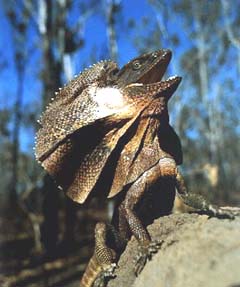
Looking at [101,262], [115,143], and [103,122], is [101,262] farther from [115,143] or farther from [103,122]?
[103,122]

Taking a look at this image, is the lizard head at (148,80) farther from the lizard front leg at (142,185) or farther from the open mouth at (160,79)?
the lizard front leg at (142,185)

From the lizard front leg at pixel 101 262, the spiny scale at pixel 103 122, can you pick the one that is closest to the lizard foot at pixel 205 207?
the spiny scale at pixel 103 122

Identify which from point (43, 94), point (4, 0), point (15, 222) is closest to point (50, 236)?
point (43, 94)

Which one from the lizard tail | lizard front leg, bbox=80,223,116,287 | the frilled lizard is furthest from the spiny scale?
the lizard tail

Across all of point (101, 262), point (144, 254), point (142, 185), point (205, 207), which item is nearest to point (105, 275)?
point (101, 262)

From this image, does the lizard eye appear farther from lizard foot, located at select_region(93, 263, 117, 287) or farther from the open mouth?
lizard foot, located at select_region(93, 263, 117, 287)
